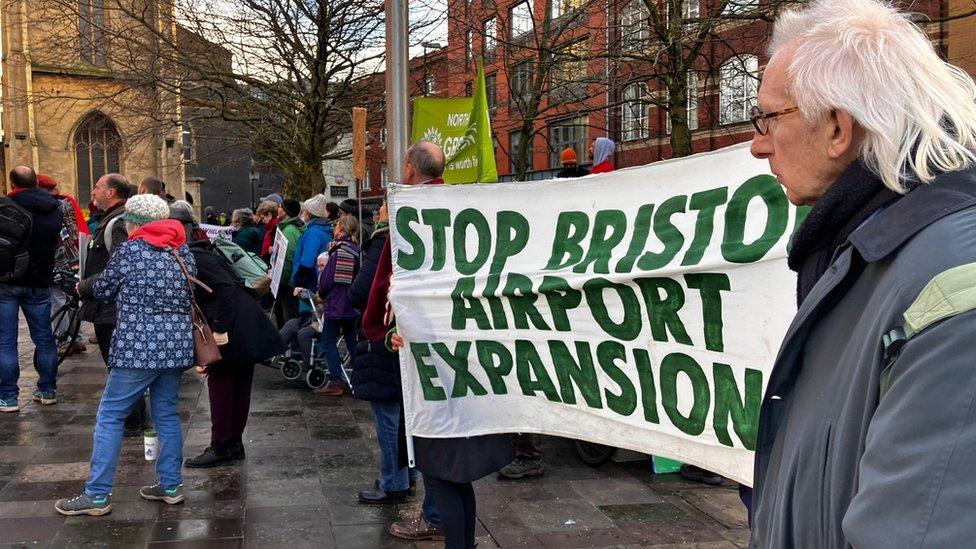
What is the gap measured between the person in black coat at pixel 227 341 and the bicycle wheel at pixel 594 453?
7.66 feet

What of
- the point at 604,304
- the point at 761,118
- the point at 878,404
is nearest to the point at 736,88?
the point at 604,304

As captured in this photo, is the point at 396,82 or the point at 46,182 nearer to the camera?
the point at 396,82

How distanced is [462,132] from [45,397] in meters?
4.85

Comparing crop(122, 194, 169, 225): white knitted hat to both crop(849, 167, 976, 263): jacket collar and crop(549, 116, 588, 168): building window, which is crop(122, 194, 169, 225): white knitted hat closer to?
crop(849, 167, 976, 263): jacket collar

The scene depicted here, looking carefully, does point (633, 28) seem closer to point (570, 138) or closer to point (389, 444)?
point (389, 444)

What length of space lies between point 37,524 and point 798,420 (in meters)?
4.51

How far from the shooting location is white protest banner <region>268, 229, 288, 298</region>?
8.84 m

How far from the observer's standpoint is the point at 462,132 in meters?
8.70

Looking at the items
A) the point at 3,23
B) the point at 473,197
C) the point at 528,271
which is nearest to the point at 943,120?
the point at 528,271

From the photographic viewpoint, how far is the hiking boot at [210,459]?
5715mm

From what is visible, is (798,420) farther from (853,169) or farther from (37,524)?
(37,524)

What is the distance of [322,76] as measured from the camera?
1612cm

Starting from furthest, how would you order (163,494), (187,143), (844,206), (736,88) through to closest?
1. (187,143)
2. (736,88)
3. (163,494)
4. (844,206)

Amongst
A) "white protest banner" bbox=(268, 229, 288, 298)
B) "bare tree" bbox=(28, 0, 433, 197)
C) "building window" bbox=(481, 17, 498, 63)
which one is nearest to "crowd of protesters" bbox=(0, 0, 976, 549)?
"white protest banner" bbox=(268, 229, 288, 298)
